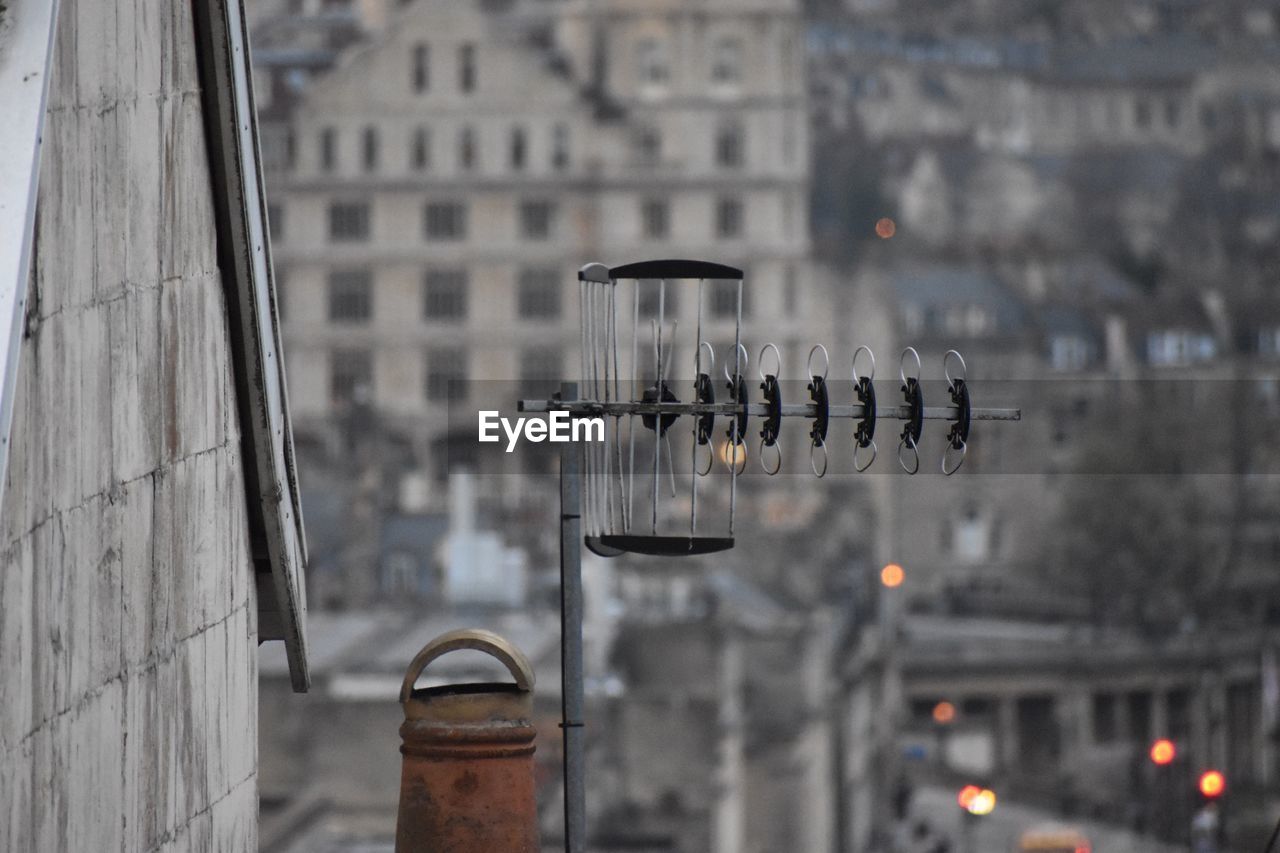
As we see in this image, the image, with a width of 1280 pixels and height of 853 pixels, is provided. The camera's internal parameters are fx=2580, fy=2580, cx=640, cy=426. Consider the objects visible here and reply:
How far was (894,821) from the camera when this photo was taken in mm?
74688

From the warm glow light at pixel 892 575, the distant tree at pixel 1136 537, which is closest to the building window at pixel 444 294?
the warm glow light at pixel 892 575

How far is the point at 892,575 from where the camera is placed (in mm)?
90812

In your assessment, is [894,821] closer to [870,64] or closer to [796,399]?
[796,399]

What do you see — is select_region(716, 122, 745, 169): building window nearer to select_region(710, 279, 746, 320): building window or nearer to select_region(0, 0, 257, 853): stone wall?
select_region(710, 279, 746, 320): building window

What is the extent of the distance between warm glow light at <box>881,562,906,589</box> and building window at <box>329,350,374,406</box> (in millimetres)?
19095

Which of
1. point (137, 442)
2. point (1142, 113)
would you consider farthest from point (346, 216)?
point (137, 442)

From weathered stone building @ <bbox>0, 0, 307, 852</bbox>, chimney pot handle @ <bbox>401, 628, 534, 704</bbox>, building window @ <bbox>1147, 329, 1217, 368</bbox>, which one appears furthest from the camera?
building window @ <bbox>1147, 329, 1217, 368</bbox>

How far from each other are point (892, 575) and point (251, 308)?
275 ft

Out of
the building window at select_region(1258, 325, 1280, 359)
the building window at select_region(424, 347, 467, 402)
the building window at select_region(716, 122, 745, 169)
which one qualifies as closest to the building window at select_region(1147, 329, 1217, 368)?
the building window at select_region(1258, 325, 1280, 359)

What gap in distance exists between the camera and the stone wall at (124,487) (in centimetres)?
517

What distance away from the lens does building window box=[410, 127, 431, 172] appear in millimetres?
92188

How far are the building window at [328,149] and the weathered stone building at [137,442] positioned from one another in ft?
280

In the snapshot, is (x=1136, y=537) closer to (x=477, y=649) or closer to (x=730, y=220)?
(x=730, y=220)

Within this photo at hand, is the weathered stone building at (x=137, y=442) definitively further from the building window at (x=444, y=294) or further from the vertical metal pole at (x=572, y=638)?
the building window at (x=444, y=294)
